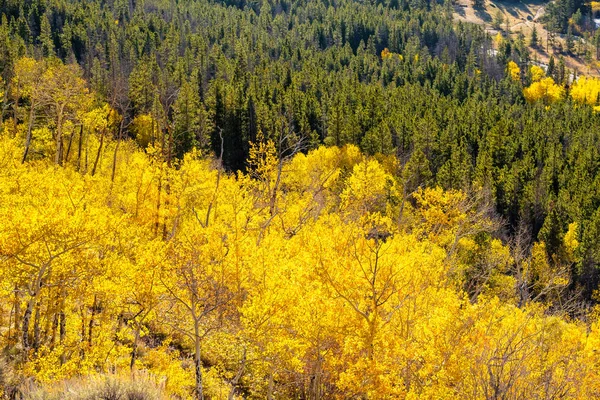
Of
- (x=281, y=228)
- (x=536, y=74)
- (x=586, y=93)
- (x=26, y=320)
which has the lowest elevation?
(x=281, y=228)

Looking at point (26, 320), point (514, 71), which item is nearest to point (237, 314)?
point (26, 320)

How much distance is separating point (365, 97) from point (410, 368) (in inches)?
3063

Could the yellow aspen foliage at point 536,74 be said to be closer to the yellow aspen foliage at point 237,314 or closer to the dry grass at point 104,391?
the yellow aspen foliage at point 237,314

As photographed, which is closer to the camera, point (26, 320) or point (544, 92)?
point (26, 320)

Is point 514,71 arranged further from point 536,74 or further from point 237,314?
point 237,314

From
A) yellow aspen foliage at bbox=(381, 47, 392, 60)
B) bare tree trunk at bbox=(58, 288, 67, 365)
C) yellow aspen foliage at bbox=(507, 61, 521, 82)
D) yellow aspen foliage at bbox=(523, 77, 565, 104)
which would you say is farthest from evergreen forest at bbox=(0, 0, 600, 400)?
yellow aspen foliage at bbox=(381, 47, 392, 60)

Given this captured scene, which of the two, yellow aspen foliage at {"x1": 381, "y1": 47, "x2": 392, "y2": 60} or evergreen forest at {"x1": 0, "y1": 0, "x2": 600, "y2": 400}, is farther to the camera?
yellow aspen foliage at {"x1": 381, "y1": 47, "x2": 392, "y2": 60}

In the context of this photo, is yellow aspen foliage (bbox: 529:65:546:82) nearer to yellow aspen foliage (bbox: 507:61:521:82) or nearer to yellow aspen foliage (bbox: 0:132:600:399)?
yellow aspen foliage (bbox: 507:61:521:82)

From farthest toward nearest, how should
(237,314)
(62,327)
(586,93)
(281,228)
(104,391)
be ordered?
(586,93) → (281,228) → (237,314) → (62,327) → (104,391)

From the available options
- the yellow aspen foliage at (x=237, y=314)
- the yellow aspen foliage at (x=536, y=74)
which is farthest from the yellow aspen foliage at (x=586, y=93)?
the yellow aspen foliage at (x=237, y=314)

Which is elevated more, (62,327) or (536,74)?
(536,74)

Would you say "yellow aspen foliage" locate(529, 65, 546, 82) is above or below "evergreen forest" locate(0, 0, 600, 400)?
above

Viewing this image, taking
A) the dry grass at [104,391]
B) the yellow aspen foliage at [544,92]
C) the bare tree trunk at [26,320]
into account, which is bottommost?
the yellow aspen foliage at [544,92]

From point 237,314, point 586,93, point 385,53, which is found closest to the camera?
point 237,314
